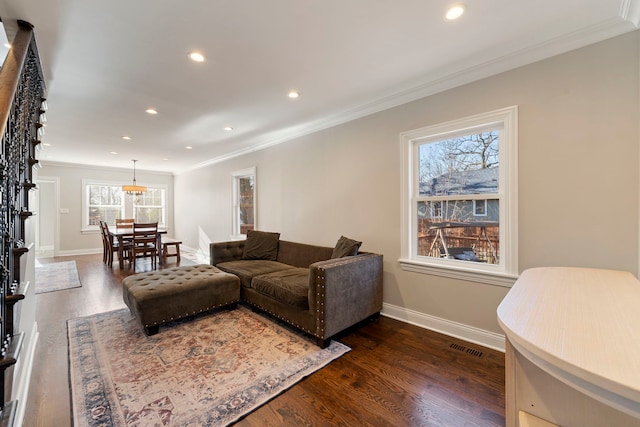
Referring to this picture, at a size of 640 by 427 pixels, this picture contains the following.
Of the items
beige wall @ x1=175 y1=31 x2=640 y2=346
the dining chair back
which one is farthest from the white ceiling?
the dining chair back

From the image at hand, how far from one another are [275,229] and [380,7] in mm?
3612

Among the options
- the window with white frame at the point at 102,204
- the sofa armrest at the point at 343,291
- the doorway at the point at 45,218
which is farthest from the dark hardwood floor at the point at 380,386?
the doorway at the point at 45,218

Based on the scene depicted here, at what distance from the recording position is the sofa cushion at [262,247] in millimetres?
4113

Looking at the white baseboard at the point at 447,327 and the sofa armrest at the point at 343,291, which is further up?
the sofa armrest at the point at 343,291

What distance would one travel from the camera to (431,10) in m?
1.73

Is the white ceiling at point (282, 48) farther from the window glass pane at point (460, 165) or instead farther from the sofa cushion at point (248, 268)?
the sofa cushion at point (248, 268)

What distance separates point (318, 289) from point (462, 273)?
1393 mm

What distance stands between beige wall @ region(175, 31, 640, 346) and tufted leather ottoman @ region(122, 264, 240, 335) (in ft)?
4.82

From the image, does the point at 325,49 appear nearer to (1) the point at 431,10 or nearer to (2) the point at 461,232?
(1) the point at 431,10

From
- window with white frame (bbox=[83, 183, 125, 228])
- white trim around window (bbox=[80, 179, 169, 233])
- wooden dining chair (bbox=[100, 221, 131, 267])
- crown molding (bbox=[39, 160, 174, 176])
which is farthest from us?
window with white frame (bbox=[83, 183, 125, 228])

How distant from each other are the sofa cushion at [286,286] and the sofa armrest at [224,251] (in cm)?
110

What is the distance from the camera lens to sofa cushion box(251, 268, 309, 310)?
2.56 meters

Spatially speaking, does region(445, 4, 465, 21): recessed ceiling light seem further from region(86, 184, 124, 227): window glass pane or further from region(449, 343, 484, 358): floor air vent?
region(86, 184, 124, 227): window glass pane

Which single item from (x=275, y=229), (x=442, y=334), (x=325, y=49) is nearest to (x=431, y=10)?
(x=325, y=49)
